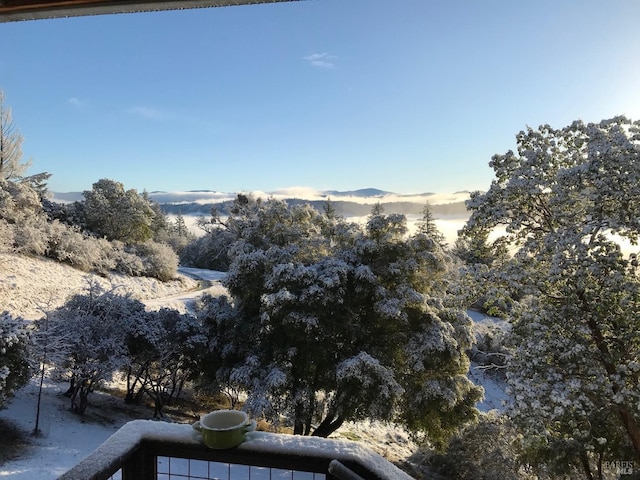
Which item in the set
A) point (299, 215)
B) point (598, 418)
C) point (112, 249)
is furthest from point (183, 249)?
point (598, 418)

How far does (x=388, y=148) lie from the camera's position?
21.6ft

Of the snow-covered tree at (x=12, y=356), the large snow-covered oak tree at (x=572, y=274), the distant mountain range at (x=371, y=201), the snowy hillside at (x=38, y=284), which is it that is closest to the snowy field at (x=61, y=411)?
the snowy hillside at (x=38, y=284)

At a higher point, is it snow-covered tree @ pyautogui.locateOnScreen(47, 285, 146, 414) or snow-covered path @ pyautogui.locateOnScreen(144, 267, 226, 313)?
snow-covered tree @ pyautogui.locateOnScreen(47, 285, 146, 414)

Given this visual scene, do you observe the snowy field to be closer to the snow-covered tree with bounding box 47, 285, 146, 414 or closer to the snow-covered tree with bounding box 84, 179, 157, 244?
the snow-covered tree with bounding box 47, 285, 146, 414

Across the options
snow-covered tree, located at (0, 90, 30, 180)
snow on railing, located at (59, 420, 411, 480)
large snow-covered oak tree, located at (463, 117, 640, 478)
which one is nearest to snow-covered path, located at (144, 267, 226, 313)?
large snow-covered oak tree, located at (463, 117, 640, 478)

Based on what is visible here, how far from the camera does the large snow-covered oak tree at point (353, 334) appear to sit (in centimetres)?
576

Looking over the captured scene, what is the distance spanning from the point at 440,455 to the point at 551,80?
6.48m

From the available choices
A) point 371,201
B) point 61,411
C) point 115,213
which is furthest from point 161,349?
point 115,213

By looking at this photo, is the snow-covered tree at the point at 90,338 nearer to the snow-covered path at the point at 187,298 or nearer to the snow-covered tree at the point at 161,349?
the snow-covered tree at the point at 161,349

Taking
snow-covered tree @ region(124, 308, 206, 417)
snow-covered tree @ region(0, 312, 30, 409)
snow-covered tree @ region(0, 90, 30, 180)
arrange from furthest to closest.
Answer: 1. snow-covered tree @ region(0, 90, 30, 180)
2. snow-covered tree @ region(124, 308, 206, 417)
3. snow-covered tree @ region(0, 312, 30, 409)

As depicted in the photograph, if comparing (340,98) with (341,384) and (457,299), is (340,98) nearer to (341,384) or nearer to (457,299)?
(457,299)

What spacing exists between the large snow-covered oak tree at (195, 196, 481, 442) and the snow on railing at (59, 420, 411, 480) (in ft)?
13.5

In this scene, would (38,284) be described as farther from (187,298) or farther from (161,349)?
(161,349)

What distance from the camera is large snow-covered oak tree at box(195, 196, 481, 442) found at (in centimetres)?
576
